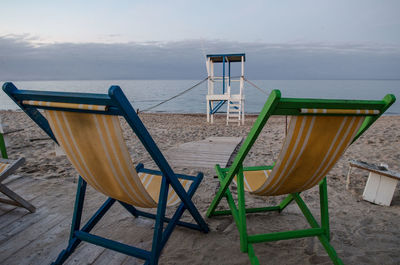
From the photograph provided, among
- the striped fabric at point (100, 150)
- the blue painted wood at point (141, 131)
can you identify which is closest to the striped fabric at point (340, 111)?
the blue painted wood at point (141, 131)

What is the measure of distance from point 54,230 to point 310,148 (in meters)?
1.85

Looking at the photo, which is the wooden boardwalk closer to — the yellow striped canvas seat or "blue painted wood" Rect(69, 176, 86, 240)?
"blue painted wood" Rect(69, 176, 86, 240)

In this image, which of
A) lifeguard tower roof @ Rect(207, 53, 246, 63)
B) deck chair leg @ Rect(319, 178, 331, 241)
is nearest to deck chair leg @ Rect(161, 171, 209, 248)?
deck chair leg @ Rect(319, 178, 331, 241)

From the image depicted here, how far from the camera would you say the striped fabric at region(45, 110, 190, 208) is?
1.11m

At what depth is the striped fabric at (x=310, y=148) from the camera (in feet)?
3.80

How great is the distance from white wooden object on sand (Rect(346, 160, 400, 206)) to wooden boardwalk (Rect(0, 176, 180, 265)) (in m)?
2.09

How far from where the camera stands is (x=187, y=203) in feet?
5.10

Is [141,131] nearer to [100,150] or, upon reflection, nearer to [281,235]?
Result: [100,150]

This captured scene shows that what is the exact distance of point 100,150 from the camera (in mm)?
1172

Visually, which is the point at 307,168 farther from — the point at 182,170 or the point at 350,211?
the point at 182,170

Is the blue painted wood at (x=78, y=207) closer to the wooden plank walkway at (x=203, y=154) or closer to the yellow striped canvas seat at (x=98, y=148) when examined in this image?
the yellow striped canvas seat at (x=98, y=148)

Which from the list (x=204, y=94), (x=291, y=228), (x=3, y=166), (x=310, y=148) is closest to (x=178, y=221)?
(x=291, y=228)

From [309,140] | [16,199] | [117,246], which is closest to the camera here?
[309,140]

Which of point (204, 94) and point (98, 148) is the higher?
point (98, 148)
